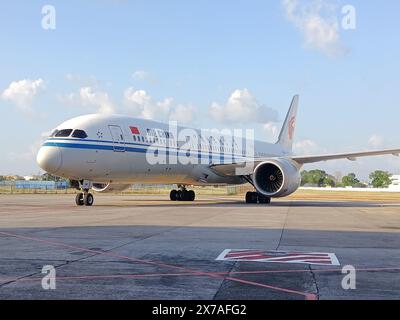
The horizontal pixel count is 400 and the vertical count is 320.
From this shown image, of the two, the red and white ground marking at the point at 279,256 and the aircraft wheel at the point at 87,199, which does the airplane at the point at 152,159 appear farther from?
the red and white ground marking at the point at 279,256

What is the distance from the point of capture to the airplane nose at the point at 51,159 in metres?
21.4

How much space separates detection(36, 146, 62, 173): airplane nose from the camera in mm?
21391

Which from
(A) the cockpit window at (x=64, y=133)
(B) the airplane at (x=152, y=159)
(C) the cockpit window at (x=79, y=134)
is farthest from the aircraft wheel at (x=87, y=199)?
(A) the cockpit window at (x=64, y=133)

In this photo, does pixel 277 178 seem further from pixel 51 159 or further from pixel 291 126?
pixel 291 126

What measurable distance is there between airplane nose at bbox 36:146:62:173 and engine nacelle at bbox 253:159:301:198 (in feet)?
34.1

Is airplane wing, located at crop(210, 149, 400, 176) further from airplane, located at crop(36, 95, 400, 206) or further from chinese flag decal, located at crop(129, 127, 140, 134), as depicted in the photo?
chinese flag decal, located at crop(129, 127, 140, 134)

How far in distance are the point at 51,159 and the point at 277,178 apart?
1255 centimetres

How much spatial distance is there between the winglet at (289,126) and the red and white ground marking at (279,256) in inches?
1325

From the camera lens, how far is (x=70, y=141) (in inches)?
864

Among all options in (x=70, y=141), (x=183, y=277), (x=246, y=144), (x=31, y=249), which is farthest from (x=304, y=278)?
(x=246, y=144)

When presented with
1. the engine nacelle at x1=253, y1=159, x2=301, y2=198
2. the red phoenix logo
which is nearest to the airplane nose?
the engine nacelle at x1=253, y1=159, x2=301, y2=198
